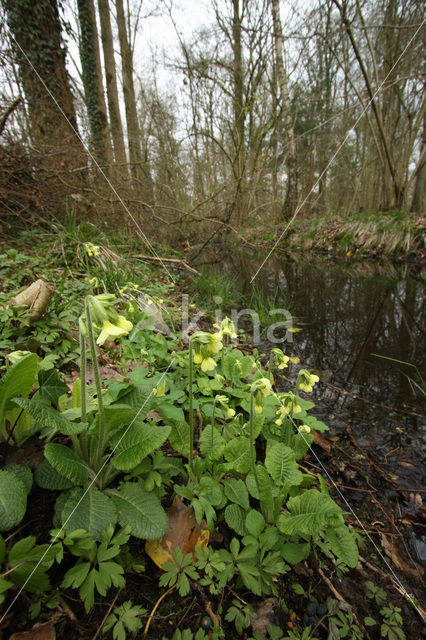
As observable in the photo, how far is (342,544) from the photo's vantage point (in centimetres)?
103

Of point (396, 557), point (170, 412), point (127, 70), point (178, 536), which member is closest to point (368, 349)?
point (396, 557)

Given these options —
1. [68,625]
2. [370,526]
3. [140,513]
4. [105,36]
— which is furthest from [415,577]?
[105,36]

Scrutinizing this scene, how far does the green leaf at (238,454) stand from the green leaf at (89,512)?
461 mm

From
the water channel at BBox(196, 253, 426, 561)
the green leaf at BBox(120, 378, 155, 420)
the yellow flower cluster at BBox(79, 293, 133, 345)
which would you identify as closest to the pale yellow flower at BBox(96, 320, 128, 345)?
the yellow flower cluster at BBox(79, 293, 133, 345)

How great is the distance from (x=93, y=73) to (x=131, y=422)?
8131 millimetres

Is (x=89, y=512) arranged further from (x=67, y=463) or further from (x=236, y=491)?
(x=236, y=491)

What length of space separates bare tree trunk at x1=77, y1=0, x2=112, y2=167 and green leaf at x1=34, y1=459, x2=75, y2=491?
253 inches

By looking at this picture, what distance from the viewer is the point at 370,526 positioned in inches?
51.5

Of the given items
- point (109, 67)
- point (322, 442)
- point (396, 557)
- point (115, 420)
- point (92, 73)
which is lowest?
point (396, 557)

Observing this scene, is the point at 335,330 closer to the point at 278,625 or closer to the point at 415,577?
the point at 415,577

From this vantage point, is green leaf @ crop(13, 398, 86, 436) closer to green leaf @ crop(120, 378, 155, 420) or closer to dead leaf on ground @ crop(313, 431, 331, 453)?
green leaf @ crop(120, 378, 155, 420)

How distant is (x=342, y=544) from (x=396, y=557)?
389mm

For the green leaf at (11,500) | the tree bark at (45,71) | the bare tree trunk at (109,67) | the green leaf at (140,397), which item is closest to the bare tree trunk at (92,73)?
the bare tree trunk at (109,67)

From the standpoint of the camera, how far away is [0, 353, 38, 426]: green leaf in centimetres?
89
